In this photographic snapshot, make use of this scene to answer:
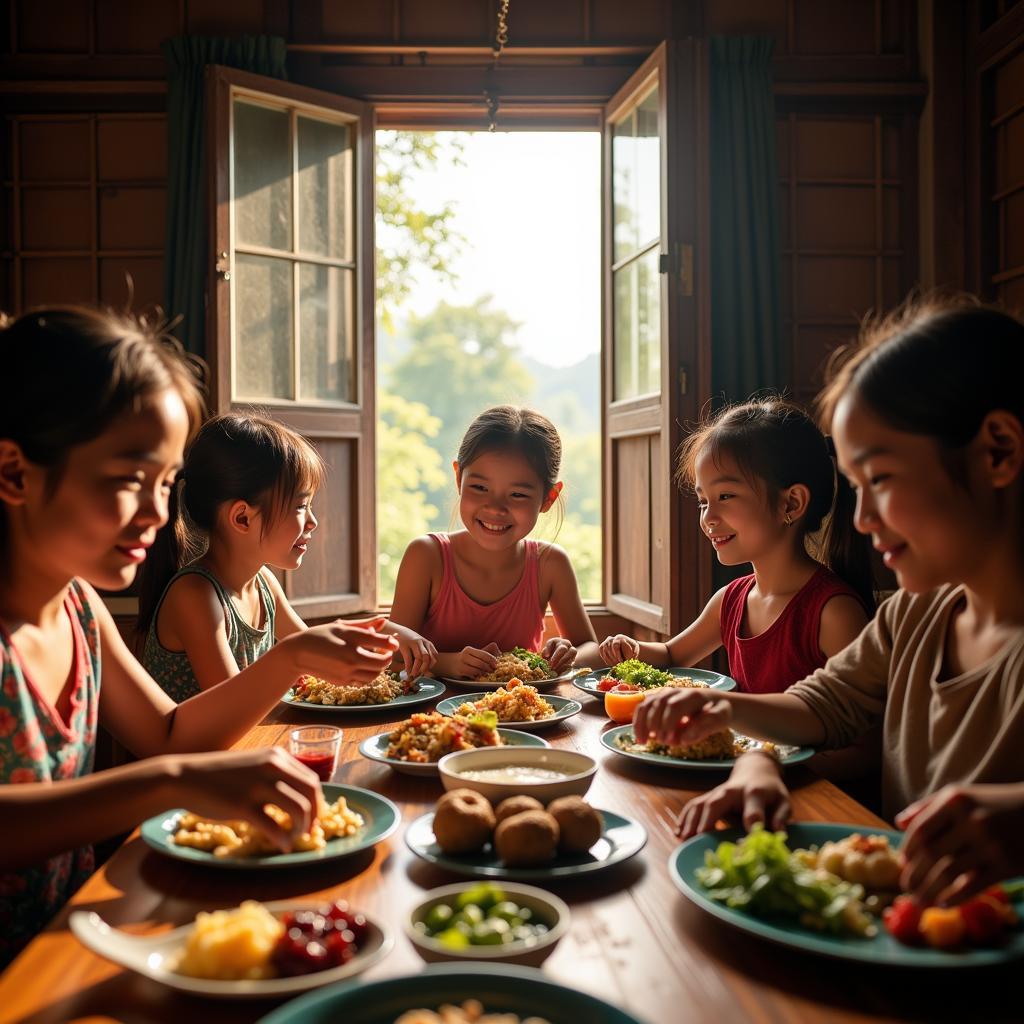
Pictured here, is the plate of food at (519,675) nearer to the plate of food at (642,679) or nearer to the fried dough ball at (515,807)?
the plate of food at (642,679)

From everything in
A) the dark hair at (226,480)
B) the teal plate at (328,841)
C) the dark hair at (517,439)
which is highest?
the dark hair at (517,439)

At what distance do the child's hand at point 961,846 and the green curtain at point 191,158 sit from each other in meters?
3.50

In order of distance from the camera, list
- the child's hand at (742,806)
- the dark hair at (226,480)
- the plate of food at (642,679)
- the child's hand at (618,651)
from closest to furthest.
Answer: the child's hand at (742,806)
the plate of food at (642,679)
the dark hair at (226,480)
the child's hand at (618,651)

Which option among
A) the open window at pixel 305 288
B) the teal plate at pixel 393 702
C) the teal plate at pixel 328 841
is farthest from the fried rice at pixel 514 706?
the open window at pixel 305 288

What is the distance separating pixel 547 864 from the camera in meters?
1.04

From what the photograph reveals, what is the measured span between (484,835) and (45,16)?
419 centimetres

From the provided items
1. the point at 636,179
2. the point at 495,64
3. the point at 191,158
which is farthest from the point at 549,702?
the point at 495,64

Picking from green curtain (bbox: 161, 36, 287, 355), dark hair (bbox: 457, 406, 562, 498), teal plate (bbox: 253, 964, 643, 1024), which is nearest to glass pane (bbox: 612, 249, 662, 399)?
dark hair (bbox: 457, 406, 562, 498)

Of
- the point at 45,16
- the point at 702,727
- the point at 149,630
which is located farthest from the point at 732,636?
the point at 45,16

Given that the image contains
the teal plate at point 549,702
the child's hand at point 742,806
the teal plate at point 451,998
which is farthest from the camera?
the teal plate at point 549,702

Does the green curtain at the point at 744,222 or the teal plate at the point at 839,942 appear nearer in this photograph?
the teal plate at the point at 839,942

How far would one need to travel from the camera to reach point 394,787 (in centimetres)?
141

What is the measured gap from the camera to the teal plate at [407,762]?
141cm

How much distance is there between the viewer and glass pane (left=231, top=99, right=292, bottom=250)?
3.74 m
